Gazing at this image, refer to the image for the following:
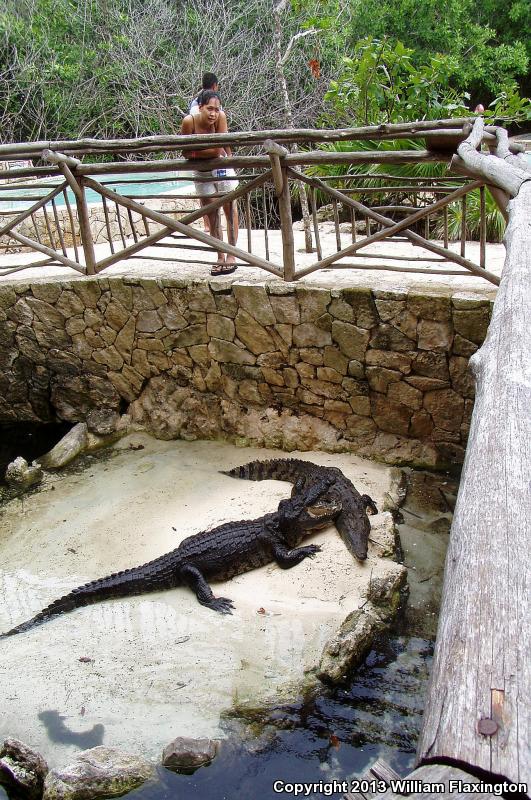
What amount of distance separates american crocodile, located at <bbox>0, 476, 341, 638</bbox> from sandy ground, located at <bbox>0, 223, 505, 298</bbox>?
1.89 metres

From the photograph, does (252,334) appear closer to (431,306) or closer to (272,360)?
(272,360)

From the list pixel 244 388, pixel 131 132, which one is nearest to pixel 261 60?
pixel 131 132

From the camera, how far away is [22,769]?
292 centimetres

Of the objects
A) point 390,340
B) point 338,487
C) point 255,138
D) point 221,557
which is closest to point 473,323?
point 390,340

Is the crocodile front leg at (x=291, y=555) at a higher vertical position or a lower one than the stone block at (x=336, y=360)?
lower

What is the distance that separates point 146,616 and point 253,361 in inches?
100

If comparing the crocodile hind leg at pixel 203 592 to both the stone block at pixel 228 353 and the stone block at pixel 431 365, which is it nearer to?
the stone block at pixel 228 353

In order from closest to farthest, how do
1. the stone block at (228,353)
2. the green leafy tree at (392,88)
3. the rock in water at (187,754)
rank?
the rock in water at (187,754), the stone block at (228,353), the green leafy tree at (392,88)

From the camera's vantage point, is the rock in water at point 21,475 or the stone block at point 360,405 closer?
the stone block at point 360,405

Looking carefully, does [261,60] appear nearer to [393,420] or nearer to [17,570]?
[393,420]

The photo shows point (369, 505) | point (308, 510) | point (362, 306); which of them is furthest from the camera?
point (362, 306)

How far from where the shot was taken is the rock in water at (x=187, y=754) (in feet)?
9.71

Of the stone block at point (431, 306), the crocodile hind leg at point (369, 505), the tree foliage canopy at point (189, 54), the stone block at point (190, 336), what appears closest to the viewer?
the crocodile hind leg at point (369, 505)

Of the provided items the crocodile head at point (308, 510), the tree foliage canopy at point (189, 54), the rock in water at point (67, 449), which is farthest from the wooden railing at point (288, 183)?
the tree foliage canopy at point (189, 54)
